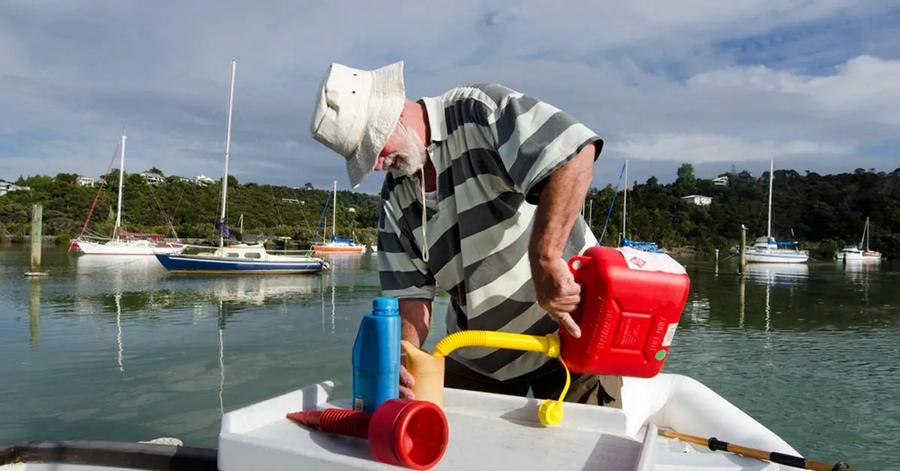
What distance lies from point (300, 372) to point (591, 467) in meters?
8.41

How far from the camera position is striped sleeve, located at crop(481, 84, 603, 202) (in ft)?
5.89

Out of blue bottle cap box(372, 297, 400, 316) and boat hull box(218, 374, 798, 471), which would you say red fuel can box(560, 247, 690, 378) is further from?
blue bottle cap box(372, 297, 400, 316)

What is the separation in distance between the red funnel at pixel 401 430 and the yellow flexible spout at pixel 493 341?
0.41m

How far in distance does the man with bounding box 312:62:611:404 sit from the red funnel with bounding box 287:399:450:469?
29 centimetres

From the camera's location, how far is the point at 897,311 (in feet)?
64.2

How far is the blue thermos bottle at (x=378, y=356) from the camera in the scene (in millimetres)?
1685

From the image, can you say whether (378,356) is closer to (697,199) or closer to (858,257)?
(858,257)

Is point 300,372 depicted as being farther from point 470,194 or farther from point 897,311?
point 897,311

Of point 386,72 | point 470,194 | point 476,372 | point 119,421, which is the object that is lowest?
point 119,421

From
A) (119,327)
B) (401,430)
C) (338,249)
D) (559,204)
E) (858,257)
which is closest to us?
(401,430)

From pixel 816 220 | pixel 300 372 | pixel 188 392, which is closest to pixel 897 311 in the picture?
pixel 300 372

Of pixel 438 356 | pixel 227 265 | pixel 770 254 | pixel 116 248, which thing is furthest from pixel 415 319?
pixel 770 254

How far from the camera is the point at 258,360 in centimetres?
1021

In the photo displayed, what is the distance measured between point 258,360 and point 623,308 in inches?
Answer: 362
